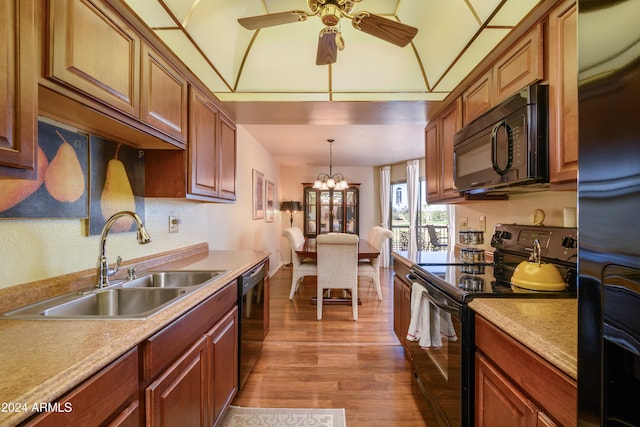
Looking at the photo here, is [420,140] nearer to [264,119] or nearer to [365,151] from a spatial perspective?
[365,151]

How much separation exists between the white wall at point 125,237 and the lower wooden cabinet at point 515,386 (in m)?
1.79

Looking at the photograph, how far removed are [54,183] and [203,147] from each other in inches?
36.1

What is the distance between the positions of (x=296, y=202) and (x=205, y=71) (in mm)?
4367

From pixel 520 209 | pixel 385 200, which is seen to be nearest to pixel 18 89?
pixel 520 209

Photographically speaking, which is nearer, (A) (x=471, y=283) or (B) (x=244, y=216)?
(A) (x=471, y=283)

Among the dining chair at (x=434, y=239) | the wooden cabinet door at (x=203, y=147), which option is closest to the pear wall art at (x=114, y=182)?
the wooden cabinet door at (x=203, y=147)

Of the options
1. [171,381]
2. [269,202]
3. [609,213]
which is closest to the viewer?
[609,213]

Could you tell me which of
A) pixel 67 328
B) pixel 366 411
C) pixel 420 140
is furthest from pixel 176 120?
pixel 420 140

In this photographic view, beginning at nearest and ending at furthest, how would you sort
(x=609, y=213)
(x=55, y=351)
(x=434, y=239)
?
(x=609, y=213)
(x=55, y=351)
(x=434, y=239)

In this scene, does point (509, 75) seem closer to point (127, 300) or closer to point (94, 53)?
point (94, 53)

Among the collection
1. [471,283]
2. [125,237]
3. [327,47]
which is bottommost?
[471,283]

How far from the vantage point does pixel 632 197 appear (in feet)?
1.58

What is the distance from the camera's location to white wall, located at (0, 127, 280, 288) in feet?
3.52

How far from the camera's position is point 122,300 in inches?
53.4
